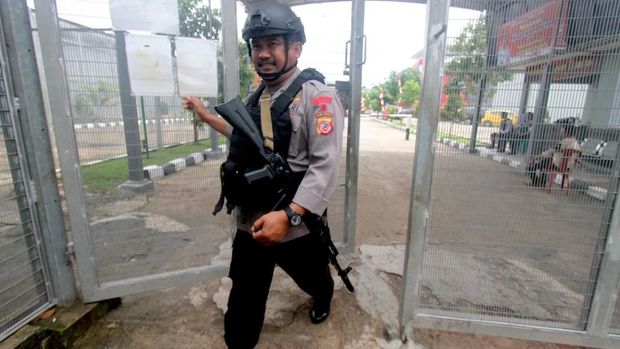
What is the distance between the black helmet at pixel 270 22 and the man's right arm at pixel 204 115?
23.8 inches

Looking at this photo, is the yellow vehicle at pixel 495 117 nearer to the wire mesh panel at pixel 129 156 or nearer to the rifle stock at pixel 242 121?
the rifle stock at pixel 242 121

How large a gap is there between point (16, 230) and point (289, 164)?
167 cm

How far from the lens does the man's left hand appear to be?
Answer: 55.6 inches

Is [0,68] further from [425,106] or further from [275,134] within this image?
[425,106]

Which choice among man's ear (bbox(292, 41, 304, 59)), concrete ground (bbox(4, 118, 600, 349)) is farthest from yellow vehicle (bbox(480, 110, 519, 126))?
man's ear (bbox(292, 41, 304, 59))

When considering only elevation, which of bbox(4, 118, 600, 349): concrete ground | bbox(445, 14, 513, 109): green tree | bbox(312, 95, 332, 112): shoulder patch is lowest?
bbox(4, 118, 600, 349): concrete ground

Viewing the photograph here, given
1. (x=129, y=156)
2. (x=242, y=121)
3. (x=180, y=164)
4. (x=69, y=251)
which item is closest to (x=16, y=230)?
(x=69, y=251)

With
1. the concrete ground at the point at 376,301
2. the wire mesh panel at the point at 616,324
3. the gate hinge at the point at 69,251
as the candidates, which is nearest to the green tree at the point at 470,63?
the concrete ground at the point at 376,301

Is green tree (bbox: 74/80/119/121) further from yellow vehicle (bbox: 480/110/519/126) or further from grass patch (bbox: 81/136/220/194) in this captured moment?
yellow vehicle (bbox: 480/110/519/126)

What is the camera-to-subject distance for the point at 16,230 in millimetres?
1875

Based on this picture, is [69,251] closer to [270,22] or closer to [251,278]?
[251,278]

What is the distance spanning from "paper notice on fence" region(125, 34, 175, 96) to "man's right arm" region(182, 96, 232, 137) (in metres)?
0.14

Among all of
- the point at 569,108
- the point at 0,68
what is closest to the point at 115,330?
the point at 0,68

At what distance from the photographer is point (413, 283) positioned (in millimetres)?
1826
